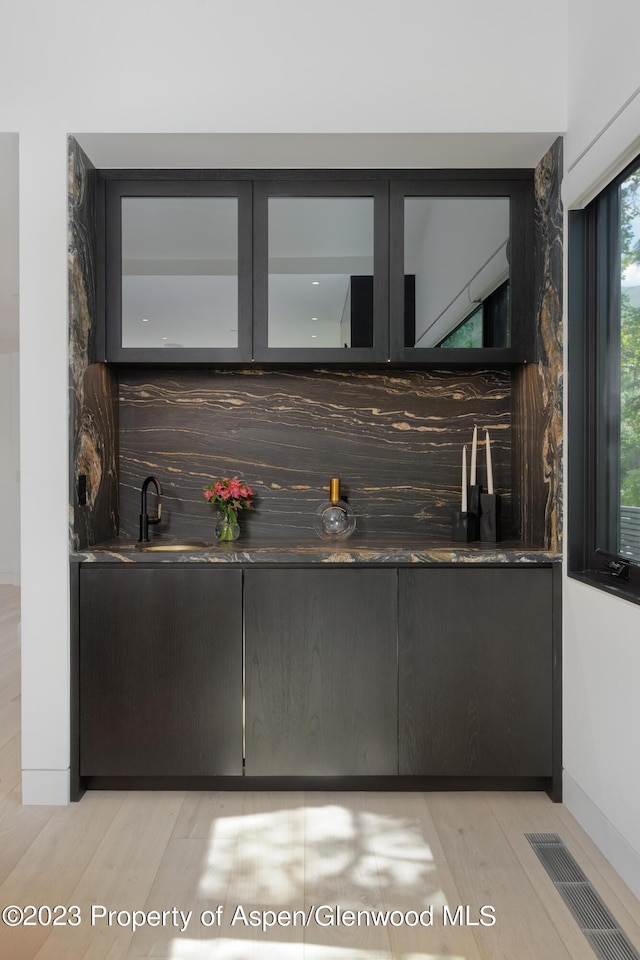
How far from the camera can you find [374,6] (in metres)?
2.39

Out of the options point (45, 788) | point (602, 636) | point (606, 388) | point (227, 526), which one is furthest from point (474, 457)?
point (45, 788)

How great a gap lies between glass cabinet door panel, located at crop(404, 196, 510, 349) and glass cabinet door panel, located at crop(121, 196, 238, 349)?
678 millimetres

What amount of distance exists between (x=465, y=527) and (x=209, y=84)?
1.86 metres

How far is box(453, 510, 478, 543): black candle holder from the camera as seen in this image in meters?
2.73

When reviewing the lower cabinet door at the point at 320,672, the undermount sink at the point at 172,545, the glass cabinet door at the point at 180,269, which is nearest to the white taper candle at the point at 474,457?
the lower cabinet door at the point at 320,672

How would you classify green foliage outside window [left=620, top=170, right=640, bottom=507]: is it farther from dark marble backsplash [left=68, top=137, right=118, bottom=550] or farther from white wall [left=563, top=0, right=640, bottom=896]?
dark marble backsplash [left=68, top=137, right=118, bottom=550]

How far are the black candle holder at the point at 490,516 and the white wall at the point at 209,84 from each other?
1311 mm

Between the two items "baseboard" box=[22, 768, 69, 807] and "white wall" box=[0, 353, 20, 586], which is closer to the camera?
"baseboard" box=[22, 768, 69, 807]

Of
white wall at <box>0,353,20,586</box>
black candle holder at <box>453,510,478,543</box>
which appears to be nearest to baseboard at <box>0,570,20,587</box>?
white wall at <box>0,353,20,586</box>

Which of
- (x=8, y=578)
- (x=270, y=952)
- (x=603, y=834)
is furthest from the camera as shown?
(x=8, y=578)

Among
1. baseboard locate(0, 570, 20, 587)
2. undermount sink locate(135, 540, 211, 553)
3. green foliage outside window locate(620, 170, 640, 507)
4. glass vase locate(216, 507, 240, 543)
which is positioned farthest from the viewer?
baseboard locate(0, 570, 20, 587)

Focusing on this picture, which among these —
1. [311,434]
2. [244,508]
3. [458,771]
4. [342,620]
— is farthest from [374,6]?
[458,771]

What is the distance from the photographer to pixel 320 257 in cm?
261

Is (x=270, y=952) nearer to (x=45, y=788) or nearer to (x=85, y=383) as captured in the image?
(x=45, y=788)
